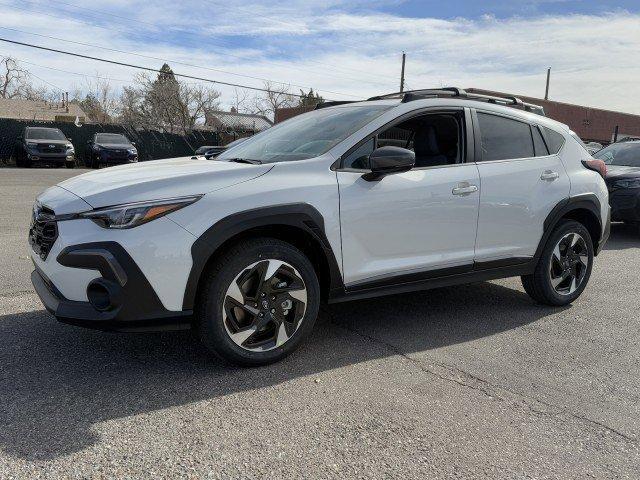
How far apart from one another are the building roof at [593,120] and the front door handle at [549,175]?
3536 cm

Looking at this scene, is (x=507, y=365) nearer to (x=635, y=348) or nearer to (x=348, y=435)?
(x=635, y=348)

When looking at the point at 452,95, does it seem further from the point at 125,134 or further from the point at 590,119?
the point at 590,119

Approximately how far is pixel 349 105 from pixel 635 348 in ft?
9.41

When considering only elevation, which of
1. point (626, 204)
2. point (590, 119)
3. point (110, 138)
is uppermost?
point (590, 119)

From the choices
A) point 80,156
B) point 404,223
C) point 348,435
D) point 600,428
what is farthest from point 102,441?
point 80,156

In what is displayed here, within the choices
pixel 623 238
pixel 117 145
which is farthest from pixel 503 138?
pixel 117 145

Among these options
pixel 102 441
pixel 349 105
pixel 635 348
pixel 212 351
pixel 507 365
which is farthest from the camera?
pixel 349 105

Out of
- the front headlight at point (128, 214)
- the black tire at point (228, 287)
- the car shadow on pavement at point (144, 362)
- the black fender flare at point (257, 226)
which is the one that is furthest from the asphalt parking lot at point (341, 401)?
the front headlight at point (128, 214)

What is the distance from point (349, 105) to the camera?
461cm

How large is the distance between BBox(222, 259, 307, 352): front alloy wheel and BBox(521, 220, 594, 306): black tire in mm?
2392

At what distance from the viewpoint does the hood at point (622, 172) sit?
891 centimetres

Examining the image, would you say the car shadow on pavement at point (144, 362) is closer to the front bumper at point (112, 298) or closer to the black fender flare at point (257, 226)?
the front bumper at point (112, 298)

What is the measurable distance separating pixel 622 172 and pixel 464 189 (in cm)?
634

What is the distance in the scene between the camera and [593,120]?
4269 cm
